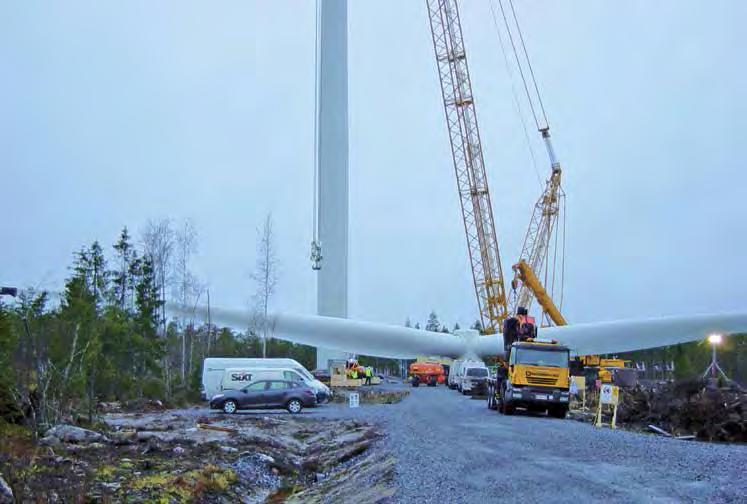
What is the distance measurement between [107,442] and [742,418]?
16554mm

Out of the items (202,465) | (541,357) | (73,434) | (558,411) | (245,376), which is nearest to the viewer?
(202,465)

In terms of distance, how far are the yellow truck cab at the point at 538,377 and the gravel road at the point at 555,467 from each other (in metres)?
5.63

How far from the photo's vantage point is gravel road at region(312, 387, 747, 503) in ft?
35.1

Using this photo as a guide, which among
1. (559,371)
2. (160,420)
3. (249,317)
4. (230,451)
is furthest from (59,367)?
(249,317)

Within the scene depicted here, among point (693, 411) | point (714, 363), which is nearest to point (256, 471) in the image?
point (693, 411)

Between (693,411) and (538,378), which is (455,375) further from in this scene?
(693,411)

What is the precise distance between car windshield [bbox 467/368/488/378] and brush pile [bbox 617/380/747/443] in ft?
61.9

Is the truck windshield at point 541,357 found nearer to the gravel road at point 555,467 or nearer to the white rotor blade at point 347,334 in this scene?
the gravel road at point 555,467

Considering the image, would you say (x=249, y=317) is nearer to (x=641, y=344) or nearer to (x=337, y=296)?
(x=337, y=296)

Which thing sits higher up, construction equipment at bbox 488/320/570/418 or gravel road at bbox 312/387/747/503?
construction equipment at bbox 488/320/570/418

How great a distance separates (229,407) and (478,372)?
63.6 feet

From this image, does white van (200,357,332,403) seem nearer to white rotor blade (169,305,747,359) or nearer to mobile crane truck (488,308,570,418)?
mobile crane truck (488,308,570,418)

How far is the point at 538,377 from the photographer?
27172 mm

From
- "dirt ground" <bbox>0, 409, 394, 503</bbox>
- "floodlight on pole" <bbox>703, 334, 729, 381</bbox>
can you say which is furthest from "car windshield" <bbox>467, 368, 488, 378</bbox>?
"dirt ground" <bbox>0, 409, 394, 503</bbox>
